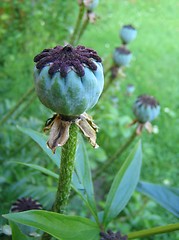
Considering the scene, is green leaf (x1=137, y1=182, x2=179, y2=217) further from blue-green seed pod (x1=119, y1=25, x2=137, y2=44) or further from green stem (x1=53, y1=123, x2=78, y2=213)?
blue-green seed pod (x1=119, y1=25, x2=137, y2=44)

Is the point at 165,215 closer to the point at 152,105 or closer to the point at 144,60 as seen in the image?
the point at 152,105

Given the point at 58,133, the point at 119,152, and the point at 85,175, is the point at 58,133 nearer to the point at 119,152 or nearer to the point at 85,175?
the point at 85,175

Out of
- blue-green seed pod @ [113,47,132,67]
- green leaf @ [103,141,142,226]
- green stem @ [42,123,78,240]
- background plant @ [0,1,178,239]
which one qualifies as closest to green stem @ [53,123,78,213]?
green stem @ [42,123,78,240]

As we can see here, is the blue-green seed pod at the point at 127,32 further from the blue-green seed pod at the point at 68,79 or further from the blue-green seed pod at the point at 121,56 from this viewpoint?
the blue-green seed pod at the point at 68,79

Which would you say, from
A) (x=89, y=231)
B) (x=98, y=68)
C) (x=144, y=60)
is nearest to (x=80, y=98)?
(x=98, y=68)

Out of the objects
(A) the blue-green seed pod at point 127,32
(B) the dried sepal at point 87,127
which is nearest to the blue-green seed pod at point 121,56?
(A) the blue-green seed pod at point 127,32
